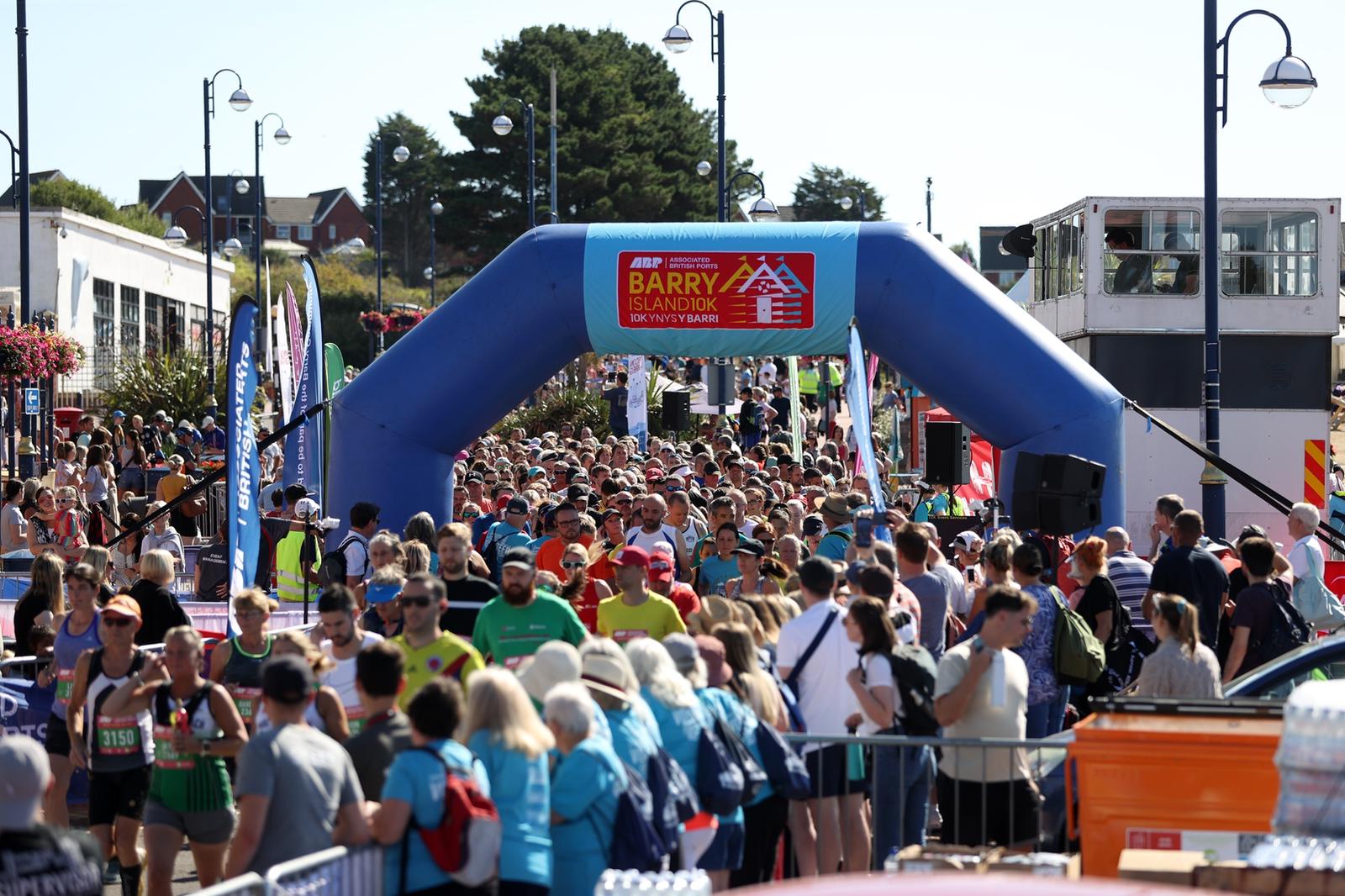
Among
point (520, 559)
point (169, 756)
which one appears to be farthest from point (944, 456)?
point (169, 756)

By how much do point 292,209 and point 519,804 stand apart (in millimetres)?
131173

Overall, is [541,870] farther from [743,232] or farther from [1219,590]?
[743,232]

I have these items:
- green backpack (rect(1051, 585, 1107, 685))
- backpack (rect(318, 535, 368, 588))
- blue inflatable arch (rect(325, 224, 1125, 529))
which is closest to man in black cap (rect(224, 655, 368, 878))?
green backpack (rect(1051, 585, 1107, 685))

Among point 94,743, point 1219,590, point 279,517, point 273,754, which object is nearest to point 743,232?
point 279,517

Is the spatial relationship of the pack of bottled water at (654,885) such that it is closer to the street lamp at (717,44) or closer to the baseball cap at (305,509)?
the baseball cap at (305,509)

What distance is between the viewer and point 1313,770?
18.9ft

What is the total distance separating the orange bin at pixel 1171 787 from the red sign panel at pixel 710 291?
8.53m

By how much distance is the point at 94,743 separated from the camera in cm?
818

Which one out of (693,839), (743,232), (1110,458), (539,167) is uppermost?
(539,167)

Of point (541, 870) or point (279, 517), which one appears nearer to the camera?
point (541, 870)

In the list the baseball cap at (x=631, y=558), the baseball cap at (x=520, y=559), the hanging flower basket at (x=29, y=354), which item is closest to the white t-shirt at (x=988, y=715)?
the baseball cap at (x=631, y=558)

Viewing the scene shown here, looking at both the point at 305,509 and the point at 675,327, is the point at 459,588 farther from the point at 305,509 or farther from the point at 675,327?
the point at 675,327

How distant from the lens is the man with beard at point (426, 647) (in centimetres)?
794

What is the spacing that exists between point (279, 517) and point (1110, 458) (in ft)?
21.3
